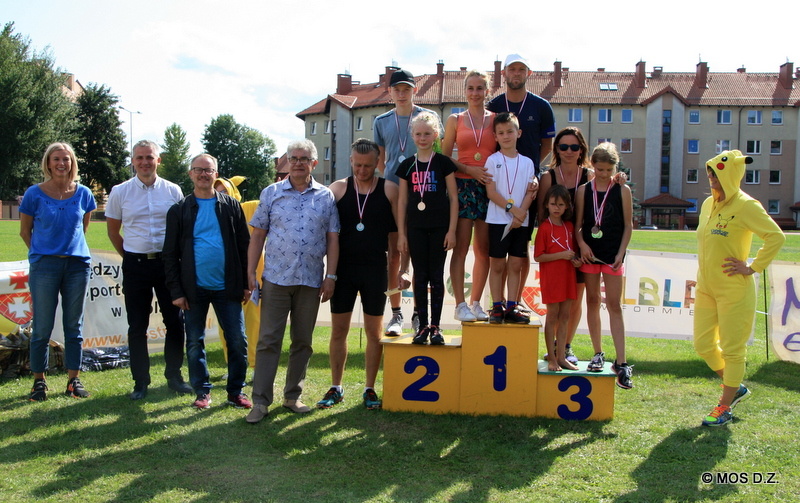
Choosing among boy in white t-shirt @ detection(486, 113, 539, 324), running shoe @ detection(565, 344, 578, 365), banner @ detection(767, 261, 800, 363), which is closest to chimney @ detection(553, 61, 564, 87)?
banner @ detection(767, 261, 800, 363)

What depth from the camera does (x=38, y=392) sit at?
5480 millimetres

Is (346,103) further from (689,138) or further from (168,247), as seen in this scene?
(168,247)

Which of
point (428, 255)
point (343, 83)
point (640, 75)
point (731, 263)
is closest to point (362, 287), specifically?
point (428, 255)

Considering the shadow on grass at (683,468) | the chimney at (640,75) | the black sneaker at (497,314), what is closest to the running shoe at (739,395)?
the shadow on grass at (683,468)

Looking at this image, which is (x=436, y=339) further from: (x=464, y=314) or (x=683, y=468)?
(x=683, y=468)

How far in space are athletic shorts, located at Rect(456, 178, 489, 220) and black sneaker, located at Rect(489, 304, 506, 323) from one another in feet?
2.53

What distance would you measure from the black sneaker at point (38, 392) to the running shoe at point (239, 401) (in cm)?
159

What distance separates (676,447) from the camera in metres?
4.48

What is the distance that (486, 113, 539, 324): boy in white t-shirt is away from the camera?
203 inches

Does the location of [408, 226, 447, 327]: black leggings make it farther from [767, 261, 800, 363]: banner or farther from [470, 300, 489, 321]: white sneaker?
[767, 261, 800, 363]: banner

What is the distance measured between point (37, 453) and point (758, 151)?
61.9 m

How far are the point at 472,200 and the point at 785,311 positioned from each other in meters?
4.57

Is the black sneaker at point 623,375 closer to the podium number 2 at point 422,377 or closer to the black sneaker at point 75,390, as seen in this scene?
the podium number 2 at point 422,377

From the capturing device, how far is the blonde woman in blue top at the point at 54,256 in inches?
216
